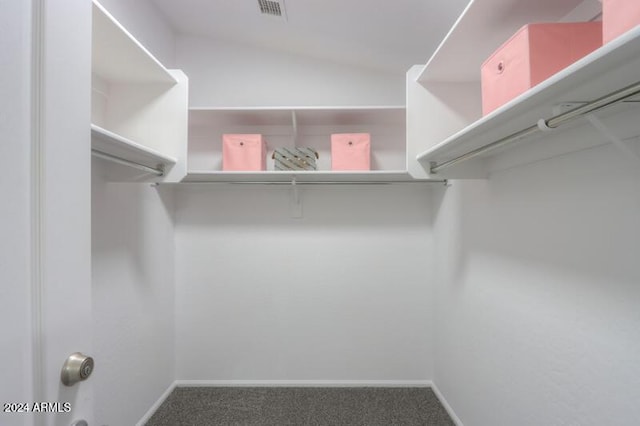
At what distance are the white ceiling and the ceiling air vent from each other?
32mm

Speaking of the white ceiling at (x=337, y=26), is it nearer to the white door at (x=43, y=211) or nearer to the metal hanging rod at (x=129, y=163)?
the metal hanging rod at (x=129, y=163)

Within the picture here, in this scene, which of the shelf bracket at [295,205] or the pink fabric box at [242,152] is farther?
the shelf bracket at [295,205]

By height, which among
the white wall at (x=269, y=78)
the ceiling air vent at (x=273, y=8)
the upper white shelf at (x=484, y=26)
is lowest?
the upper white shelf at (x=484, y=26)

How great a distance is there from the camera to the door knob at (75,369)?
54 centimetres

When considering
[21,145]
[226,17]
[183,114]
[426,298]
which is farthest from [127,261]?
[426,298]

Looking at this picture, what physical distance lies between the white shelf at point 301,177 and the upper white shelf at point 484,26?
668 mm

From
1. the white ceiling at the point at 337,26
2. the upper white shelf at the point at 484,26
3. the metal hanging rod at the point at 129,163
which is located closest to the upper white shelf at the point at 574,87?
the upper white shelf at the point at 484,26

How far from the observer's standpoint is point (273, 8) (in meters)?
1.69

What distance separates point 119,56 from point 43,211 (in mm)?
1167

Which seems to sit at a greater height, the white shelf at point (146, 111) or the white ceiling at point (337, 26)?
the white ceiling at point (337, 26)

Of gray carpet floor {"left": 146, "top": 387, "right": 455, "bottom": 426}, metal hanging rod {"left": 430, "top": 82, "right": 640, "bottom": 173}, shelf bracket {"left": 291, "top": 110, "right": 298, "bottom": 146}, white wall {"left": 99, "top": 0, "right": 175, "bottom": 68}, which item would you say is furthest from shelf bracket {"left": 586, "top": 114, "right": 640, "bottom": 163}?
white wall {"left": 99, "top": 0, "right": 175, "bottom": 68}

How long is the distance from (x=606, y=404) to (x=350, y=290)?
1.47 metres

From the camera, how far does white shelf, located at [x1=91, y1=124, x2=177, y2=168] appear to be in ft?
3.27

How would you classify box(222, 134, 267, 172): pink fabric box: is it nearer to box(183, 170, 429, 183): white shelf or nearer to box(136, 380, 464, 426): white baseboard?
box(183, 170, 429, 183): white shelf
